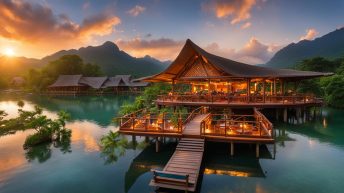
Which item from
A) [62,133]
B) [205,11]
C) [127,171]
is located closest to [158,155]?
[127,171]

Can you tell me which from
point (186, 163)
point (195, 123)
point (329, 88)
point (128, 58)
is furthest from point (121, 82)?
point (128, 58)

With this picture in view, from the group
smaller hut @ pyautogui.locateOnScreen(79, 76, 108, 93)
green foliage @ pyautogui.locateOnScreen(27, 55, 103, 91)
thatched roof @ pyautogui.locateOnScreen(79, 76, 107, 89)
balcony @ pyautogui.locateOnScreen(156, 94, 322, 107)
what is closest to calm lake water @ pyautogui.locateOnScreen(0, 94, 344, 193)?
balcony @ pyautogui.locateOnScreen(156, 94, 322, 107)

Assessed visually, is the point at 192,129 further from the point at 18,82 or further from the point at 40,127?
the point at 18,82

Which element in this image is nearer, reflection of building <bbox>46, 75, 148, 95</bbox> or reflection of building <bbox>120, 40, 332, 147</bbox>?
reflection of building <bbox>120, 40, 332, 147</bbox>

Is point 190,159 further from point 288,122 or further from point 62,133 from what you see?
point 288,122

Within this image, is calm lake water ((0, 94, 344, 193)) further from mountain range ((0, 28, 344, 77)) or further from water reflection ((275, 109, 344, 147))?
mountain range ((0, 28, 344, 77))

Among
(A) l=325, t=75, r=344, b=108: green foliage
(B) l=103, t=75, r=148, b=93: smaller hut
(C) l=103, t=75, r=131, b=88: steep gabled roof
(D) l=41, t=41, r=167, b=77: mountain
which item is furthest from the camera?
(D) l=41, t=41, r=167, b=77: mountain

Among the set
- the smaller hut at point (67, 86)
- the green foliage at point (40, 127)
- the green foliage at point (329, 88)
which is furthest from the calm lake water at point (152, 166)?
the smaller hut at point (67, 86)

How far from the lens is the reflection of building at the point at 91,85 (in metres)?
61.7

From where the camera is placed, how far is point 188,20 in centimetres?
3228

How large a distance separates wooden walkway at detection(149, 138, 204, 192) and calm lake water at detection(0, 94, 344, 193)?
0.80 metres

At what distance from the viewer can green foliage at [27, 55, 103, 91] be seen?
67.7 metres

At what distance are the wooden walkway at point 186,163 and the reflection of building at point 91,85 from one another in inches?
2095

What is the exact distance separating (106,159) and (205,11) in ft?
84.7
